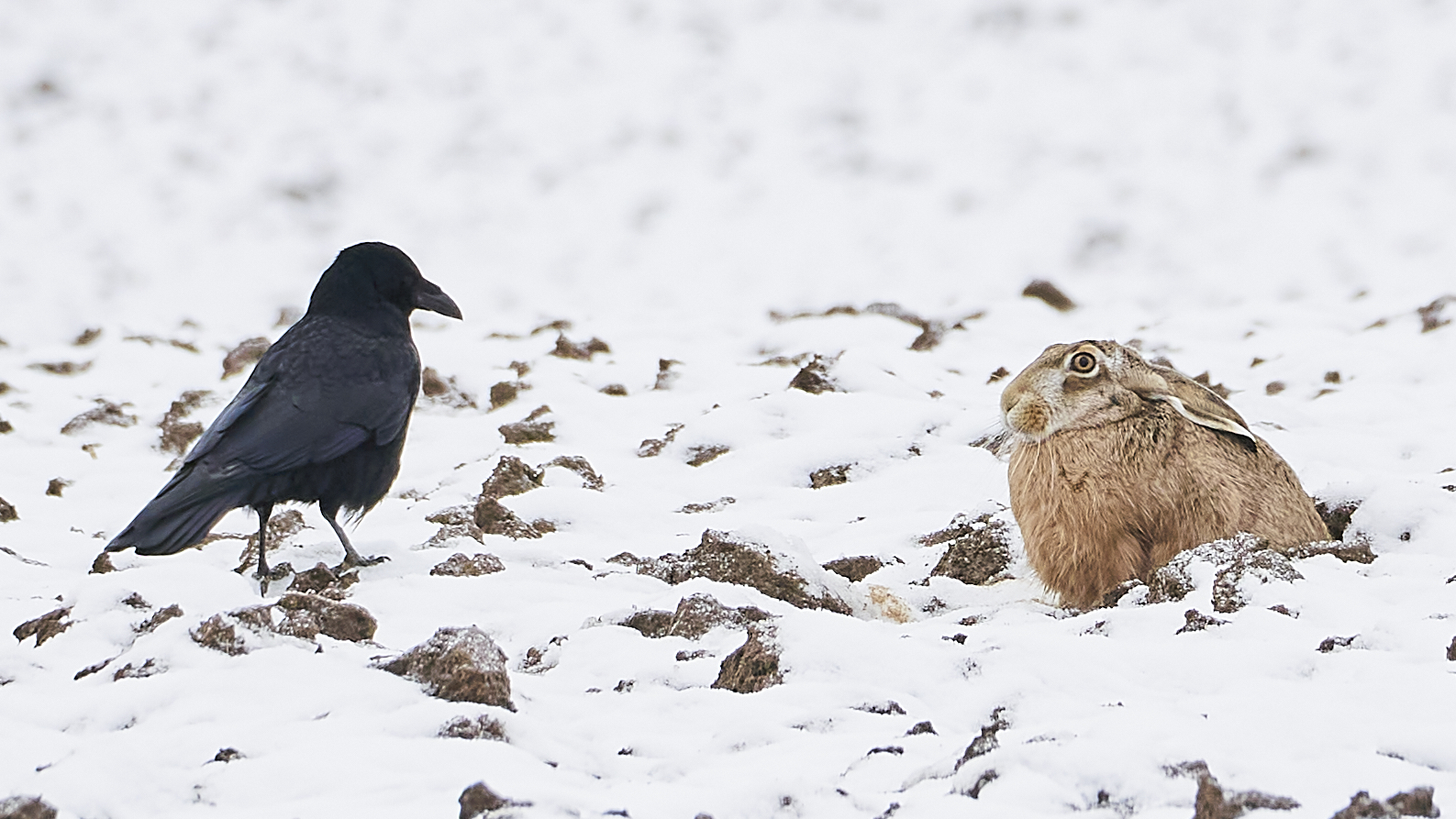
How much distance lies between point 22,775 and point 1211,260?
11299 millimetres

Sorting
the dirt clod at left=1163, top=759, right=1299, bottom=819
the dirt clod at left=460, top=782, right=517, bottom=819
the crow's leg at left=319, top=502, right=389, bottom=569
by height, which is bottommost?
the dirt clod at left=1163, top=759, right=1299, bottom=819

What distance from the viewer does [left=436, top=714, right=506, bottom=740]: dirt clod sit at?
2.65 metres

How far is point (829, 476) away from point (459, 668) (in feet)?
11.0

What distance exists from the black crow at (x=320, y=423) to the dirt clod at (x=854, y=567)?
148 centimetres

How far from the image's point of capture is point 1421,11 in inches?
590

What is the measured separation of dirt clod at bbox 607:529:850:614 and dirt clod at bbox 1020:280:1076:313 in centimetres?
684

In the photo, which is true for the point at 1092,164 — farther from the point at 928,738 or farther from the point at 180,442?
the point at 928,738

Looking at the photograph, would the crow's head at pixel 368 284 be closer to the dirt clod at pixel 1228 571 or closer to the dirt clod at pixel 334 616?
the dirt clod at pixel 334 616

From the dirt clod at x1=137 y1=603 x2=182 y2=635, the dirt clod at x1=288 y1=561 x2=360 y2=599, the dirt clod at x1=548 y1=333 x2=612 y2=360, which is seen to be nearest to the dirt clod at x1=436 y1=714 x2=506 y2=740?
the dirt clod at x1=137 y1=603 x2=182 y2=635

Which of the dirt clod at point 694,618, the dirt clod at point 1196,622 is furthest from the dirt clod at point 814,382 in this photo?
the dirt clod at point 1196,622

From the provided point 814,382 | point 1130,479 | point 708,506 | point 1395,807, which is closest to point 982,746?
point 1395,807

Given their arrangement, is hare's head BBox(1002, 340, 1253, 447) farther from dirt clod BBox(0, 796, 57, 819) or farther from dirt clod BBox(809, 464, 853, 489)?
dirt clod BBox(0, 796, 57, 819)

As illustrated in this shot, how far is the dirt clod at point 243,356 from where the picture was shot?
908cm

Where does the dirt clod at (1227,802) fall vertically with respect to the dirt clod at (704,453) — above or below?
below
